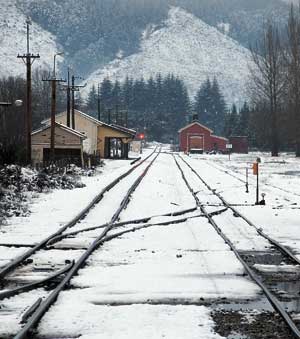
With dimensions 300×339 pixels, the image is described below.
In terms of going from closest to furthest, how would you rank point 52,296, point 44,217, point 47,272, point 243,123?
1. point 52,296
2. point 47,272
3. point 44,217
4. point 243,123

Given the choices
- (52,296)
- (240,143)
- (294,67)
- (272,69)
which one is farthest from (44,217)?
(240,143)

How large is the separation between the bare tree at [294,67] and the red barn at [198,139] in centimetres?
4967

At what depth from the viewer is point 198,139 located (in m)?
128

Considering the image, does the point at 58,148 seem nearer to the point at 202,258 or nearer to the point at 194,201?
the point at 194,201

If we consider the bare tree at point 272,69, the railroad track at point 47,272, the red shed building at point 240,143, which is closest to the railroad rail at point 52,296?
the railroad track at point 47,272

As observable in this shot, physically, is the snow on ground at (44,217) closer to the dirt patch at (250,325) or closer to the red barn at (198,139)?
the dirt patch at (250,325)

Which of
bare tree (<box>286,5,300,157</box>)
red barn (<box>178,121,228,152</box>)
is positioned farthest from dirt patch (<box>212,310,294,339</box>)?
red barn (<box>178,121,228,152</box>)

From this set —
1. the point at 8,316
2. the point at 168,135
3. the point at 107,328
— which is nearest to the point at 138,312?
the point at 107,328

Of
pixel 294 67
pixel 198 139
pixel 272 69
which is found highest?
pixel 272 69

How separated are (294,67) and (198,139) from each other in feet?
176

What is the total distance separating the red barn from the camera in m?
127

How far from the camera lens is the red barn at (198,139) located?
418 ft

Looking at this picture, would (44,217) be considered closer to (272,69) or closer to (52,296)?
(52,296)

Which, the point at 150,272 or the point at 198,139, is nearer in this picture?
the point at 150,272
